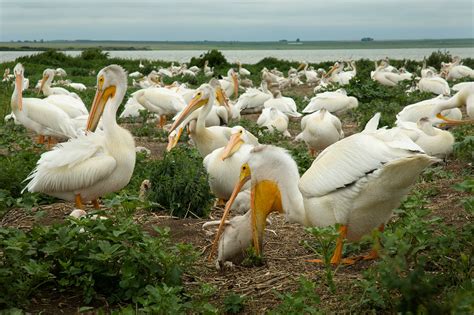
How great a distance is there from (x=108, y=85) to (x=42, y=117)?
13.3 feet

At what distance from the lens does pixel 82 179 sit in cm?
597

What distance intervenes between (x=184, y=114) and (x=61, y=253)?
4943mm

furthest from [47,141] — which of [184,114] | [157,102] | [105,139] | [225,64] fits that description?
[225,64]

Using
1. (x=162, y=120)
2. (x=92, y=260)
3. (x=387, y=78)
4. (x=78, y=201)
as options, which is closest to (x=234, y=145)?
(x=78, y=201)

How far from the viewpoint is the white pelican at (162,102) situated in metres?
13.4

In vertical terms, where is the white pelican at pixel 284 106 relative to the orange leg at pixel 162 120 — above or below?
above

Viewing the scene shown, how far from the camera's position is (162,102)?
1355 centimetres

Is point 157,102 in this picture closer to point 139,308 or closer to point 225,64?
point 139,308

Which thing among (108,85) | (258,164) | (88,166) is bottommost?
(88,166)

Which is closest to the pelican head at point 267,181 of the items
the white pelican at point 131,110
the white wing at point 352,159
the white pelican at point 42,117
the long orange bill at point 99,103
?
the white wing at point 352,159

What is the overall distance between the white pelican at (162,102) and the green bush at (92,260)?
9.24m

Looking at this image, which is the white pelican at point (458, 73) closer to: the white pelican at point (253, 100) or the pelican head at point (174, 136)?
the white pelican at point (253, 100)

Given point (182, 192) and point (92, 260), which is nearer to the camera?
point (92, 260)

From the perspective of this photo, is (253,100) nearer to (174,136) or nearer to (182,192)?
(174,136)
